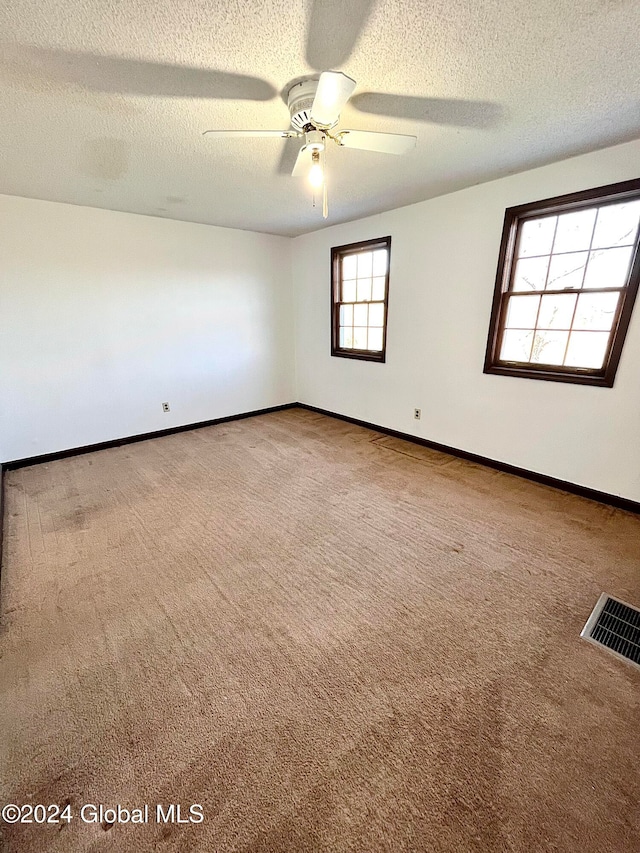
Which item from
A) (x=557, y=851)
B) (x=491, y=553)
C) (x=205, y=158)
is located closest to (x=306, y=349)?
(x=205, y=158)

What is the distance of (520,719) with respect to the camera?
1291 millimetres

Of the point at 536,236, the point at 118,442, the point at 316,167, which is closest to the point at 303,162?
the point at 316,167

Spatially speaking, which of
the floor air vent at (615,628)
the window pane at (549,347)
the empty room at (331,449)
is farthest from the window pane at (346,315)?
the floor air vent at (615,628)

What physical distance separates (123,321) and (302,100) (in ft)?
9.94

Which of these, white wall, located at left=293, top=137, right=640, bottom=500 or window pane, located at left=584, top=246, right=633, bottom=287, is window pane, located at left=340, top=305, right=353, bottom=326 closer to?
white wall, located at left=293, top=137, right=640, bottom=500

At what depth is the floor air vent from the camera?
5.08ft

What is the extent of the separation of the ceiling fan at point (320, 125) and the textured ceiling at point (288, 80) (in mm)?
89

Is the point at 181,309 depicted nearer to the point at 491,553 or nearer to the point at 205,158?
the point at 205,158

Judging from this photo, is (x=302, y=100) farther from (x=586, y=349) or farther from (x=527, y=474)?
(x=527, y=474)

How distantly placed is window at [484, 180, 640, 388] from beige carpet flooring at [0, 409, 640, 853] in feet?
3.77

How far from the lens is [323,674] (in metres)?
1.46

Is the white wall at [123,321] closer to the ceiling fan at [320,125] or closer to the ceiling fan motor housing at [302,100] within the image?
the ceiling fan at [320,125]

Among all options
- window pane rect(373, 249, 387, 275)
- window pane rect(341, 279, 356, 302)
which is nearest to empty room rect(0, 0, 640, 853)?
window pane rect(373, 249, 387, 275)

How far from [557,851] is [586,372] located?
2.71m
